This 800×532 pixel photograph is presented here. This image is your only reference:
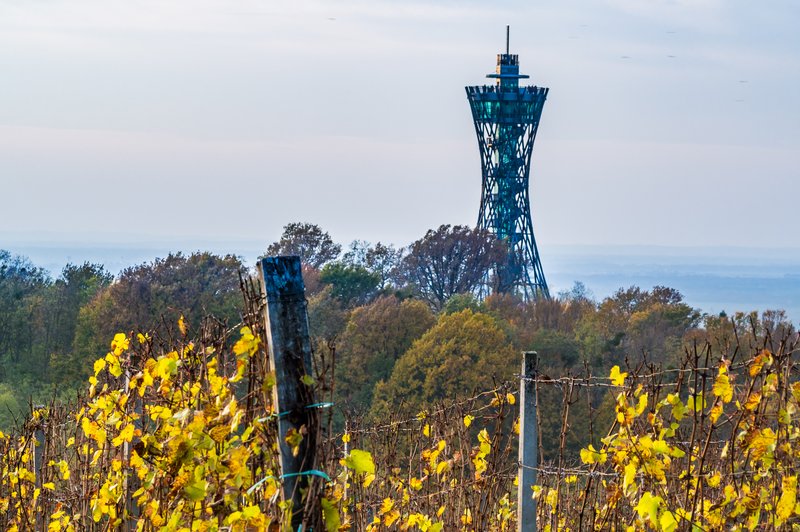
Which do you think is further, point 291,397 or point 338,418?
point 338,418

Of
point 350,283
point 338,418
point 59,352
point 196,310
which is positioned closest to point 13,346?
point 59,352

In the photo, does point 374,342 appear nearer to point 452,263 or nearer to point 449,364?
point 449,364

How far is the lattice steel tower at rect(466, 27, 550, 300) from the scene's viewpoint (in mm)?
55375

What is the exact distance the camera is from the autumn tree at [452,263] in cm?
5528

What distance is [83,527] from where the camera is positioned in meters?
5.98

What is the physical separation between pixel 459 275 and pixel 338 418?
25.3 m

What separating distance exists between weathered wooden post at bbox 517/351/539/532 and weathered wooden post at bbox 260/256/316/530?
2038 millimetres

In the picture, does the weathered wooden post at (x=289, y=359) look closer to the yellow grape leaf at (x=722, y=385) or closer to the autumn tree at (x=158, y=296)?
the yellow grape leaf at (x=722, y=385)

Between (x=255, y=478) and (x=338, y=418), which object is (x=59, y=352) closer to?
(x=338, y=418)

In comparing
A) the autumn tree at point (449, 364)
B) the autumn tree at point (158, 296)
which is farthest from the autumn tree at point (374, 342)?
the autumn tree at point (158, 296)

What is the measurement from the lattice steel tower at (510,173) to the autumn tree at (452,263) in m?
0.91

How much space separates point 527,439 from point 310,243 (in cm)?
5514

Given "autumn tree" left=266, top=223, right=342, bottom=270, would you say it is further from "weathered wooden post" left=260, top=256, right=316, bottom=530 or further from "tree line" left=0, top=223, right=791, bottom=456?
"weathered wooden post" left=260, top=256, right=316, bottom=530

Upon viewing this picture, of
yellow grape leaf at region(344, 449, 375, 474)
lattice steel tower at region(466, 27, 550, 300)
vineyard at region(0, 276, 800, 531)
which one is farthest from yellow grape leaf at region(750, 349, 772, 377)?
lattice steel tower at region(466, 27, 550, 300)
